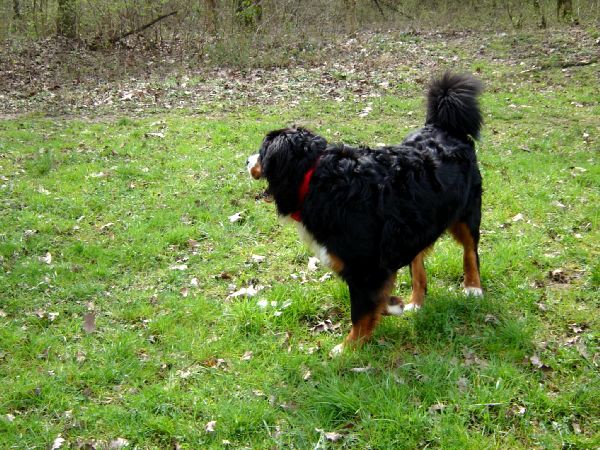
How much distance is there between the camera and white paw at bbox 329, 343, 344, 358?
13.3 feet

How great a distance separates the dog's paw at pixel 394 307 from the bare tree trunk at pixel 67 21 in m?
14.3

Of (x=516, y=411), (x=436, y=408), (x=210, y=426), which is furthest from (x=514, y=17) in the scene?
(x=210, y=426)

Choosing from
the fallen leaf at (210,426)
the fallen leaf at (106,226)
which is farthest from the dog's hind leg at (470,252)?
the fallen leaf at (106,226)

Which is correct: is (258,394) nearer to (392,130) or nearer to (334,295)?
(334,295)

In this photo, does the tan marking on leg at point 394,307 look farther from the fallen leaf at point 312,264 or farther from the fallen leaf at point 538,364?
the fallen leaf at point 312,264

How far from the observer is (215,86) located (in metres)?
13.0

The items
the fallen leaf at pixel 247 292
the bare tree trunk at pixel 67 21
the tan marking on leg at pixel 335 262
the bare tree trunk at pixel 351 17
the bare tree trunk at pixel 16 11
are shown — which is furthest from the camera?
the bare tree trunk at pixel 351 17

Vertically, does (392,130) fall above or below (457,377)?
above

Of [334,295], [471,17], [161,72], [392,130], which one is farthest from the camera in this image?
[471,17]

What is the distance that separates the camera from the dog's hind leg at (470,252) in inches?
174

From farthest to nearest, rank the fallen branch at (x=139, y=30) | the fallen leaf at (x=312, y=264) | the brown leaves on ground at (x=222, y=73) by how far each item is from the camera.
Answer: the fallen branch at (x=139, y=30) → the brown leaves on ground at (x=222, y=73) → the fallen leaf at (x=312, y=264)

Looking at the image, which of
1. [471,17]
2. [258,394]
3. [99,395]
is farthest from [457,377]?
[471,17]

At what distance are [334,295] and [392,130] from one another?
5.31m

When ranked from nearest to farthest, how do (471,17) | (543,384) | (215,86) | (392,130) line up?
(543,384), (392,130), (215,86), (471,17)
